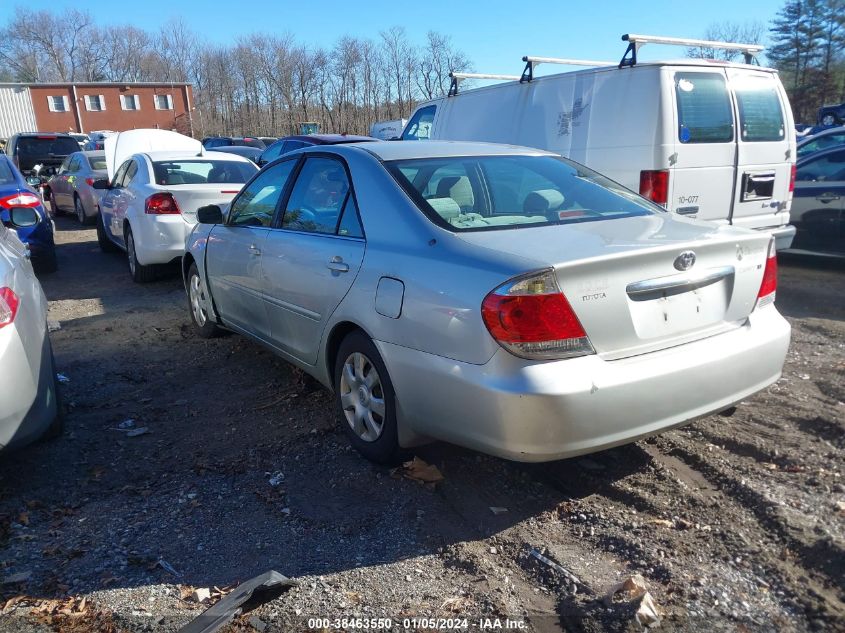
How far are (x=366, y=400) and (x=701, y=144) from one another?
15.5ft

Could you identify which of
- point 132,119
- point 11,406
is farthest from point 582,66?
point 132,119

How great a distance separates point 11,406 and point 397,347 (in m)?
1.84

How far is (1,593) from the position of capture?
274 cm

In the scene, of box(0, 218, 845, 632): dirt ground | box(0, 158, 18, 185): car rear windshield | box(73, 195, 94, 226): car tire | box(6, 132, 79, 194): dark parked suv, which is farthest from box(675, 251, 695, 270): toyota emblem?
box(6, 132, 79, 194): dark parked suv

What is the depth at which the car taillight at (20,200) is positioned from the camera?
838cm

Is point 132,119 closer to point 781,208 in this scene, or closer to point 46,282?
point 46,282

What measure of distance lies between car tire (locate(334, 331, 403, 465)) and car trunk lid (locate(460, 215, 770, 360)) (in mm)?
810

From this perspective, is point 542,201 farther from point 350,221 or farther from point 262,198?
point 262,198

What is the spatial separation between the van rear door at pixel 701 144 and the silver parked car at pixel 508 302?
2.74 metres

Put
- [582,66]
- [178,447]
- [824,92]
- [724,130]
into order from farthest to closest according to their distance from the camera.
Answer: [824,92]
[582,66]
[724,130]
[178,447]

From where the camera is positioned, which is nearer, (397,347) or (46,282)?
(397,347)

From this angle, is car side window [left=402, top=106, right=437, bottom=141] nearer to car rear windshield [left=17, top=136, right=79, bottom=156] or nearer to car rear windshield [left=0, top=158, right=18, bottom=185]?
car rear windshield [left=0, top=158, right=18, bottom=185]

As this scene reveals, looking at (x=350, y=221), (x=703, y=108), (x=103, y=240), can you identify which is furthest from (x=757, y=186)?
(x=103, y=240)

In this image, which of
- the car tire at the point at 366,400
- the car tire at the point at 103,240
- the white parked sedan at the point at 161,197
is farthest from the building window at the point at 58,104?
the car tire at the point at 366,400
